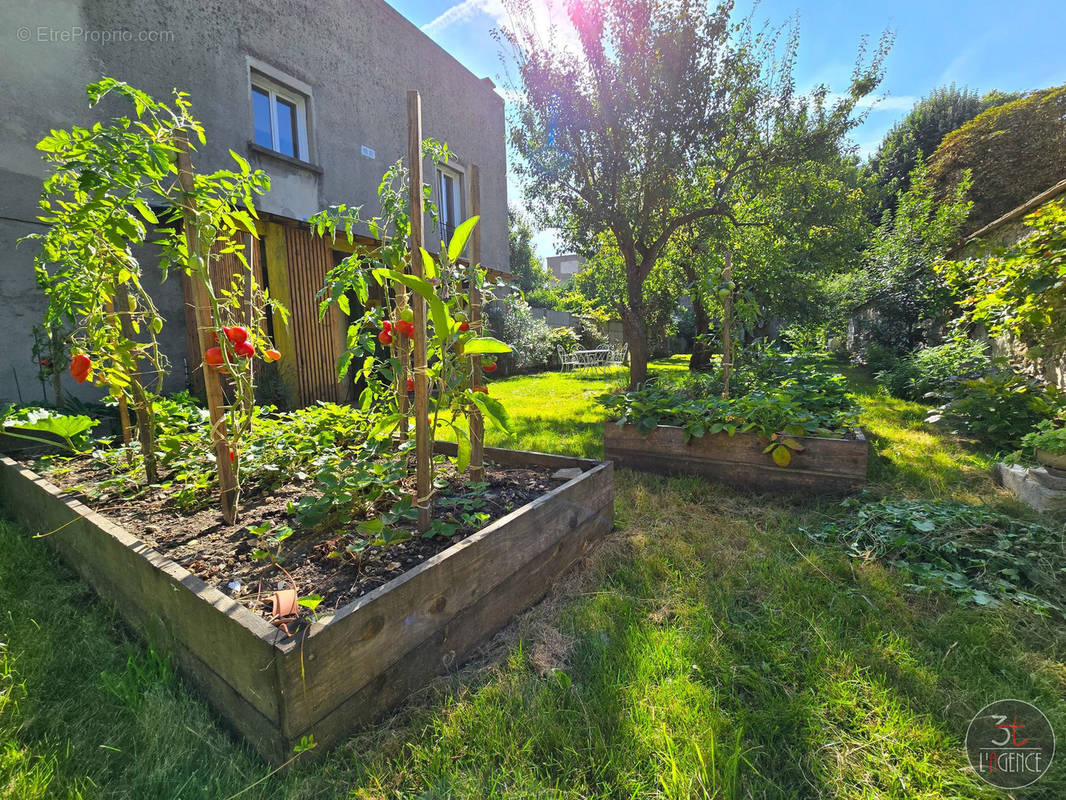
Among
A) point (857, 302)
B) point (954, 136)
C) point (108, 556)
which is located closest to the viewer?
point (108, 556)

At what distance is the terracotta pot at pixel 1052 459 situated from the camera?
215 centimetres

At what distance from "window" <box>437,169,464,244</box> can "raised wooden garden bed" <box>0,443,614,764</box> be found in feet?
22.0

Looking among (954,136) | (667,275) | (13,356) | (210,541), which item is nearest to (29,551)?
(210,541)

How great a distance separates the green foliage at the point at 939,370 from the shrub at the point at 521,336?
21.5ft

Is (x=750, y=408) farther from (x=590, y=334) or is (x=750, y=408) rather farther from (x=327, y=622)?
(x=590, y=334)

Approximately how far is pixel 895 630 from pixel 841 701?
427 mm

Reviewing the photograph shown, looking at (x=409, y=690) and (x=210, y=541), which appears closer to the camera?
(x=409, y=690)

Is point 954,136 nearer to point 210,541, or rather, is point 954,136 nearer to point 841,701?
point 841,701

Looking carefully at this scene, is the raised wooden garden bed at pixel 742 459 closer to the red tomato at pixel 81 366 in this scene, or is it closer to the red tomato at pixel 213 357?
the red tomato at pixel 213 357

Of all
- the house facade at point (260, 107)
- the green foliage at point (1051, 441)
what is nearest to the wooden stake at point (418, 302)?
the house facade at point (260, 107)

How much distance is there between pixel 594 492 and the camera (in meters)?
1.97

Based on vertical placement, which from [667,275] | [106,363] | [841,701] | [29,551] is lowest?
[841,701]

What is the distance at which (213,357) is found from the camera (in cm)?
145

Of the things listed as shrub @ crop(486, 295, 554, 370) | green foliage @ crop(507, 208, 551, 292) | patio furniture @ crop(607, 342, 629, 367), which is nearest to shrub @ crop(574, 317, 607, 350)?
patio furniture @ crop(607, 342, 629, 367)
